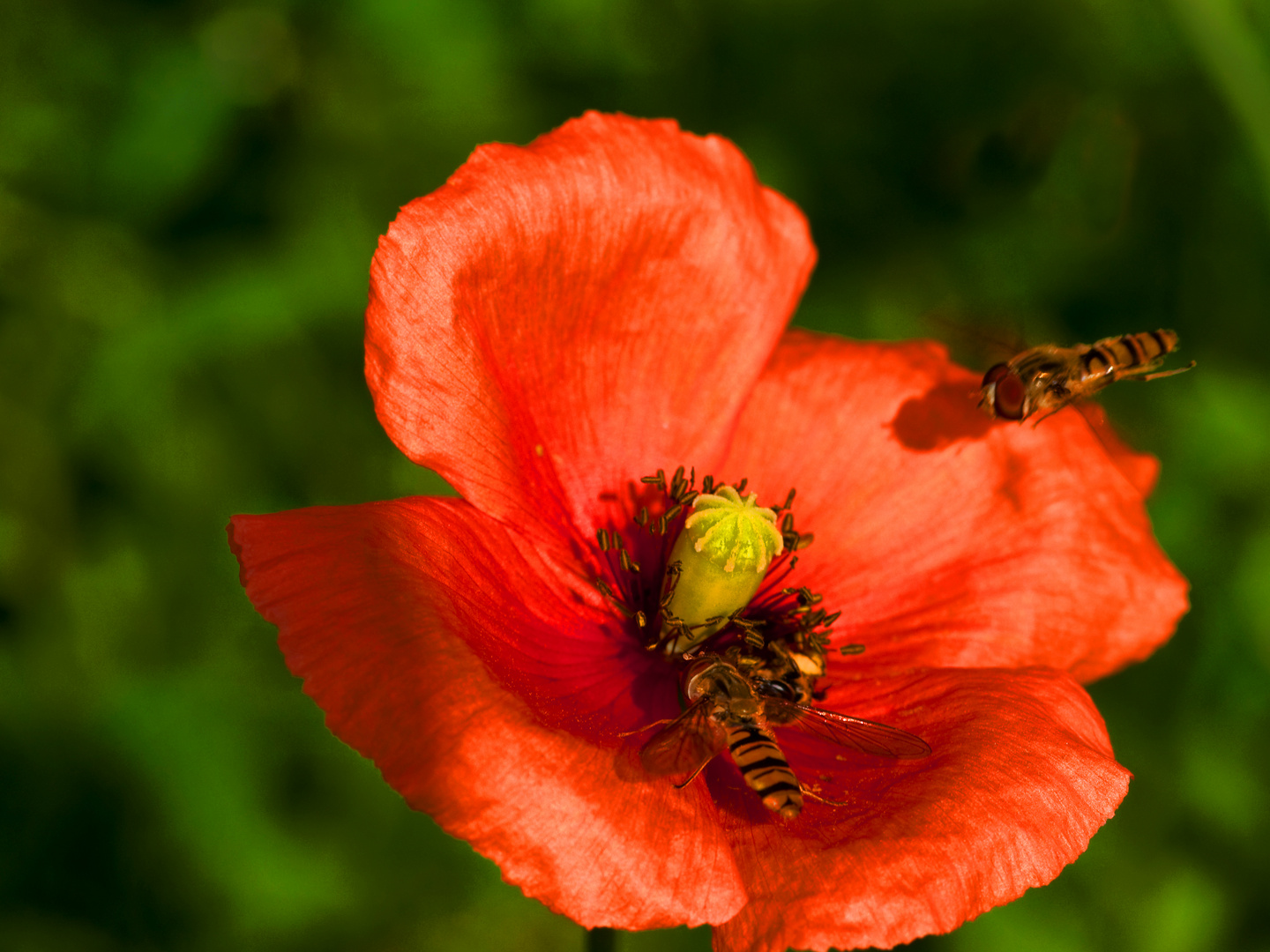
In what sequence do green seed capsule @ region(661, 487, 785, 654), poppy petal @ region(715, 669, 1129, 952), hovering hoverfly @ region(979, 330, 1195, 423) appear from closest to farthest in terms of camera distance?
1. poppy petal @ region(715, 669, 1129, 952)
2. green seed capsule @ region(661, 487, 785, 654)
3. hovering hoverfly @ region(979, 330, 1195, 423)

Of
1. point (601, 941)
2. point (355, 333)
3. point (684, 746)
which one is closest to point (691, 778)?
point (684, 746)

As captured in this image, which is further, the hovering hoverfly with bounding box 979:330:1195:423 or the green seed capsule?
the hovering hoverfly with bounding box 979:330:1195:423

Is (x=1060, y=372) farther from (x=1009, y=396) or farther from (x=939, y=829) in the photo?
(x=939, y=829)

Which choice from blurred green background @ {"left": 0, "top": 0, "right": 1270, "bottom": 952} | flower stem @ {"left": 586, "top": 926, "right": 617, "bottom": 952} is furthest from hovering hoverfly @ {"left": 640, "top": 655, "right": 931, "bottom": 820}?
blurred green background @ {"left": 0, "top": 0, "right": 1270, "bottom": 952}

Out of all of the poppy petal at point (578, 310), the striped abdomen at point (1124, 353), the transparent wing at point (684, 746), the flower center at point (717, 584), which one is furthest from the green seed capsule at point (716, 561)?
the striped abdomen at point (1124, 353)

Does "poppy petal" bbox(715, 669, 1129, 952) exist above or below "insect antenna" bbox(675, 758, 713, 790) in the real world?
below

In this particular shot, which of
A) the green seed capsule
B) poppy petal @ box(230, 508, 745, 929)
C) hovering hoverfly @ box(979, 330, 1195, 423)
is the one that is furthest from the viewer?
hovering hoverfly @ box(979, 330, 1195, 423)

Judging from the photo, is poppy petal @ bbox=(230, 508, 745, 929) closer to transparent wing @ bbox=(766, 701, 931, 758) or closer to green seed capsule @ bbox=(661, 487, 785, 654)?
transparent wing @ bbox=(766, 701, 931, 758)
